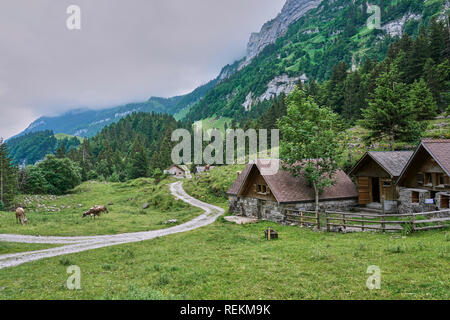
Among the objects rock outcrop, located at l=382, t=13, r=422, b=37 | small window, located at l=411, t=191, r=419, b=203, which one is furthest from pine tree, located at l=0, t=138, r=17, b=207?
rock outcrop, located at l=382, t=13, r=422, b=37

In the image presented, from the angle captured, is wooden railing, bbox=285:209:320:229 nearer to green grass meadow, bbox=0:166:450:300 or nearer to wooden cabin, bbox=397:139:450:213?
Result: green grass meadow, bbox=0:166:450:300

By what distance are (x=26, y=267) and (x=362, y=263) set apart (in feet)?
62.1

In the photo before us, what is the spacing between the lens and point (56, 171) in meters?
84.6

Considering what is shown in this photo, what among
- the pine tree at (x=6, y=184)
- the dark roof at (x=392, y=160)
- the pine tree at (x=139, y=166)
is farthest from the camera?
the pine tree at (x=139, y=166)

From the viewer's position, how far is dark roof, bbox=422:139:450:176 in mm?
22312

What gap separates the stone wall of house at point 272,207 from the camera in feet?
101

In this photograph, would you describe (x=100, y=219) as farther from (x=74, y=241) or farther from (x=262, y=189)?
(x=262, y=189)

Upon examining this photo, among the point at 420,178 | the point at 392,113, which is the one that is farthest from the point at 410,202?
the point at 392,113

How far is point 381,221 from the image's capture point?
844 inches

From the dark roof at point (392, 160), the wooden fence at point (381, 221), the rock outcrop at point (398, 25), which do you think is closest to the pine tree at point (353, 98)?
the dark roof at point (392, 160)

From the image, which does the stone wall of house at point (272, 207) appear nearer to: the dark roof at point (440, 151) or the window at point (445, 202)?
the window at point (445, 202)
